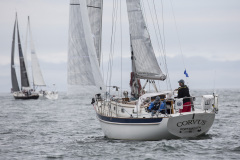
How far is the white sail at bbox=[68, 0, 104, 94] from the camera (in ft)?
70.5

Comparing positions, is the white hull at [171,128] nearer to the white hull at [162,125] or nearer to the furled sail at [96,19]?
the white hull at [162,125]

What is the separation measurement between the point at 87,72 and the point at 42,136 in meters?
4.55

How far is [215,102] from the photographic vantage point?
59.4ft

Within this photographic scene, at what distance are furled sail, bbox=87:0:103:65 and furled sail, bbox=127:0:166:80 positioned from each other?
222 cm

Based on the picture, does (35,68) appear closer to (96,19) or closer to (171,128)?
(96,19)

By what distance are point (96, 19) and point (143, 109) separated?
738 centimetres

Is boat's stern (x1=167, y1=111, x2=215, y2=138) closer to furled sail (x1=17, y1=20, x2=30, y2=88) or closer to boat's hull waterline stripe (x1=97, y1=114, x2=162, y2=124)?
boat's hull waterline stripe (x1=97, y1=114, x2=162, y2=124)

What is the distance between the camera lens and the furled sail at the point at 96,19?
24641 millimetres

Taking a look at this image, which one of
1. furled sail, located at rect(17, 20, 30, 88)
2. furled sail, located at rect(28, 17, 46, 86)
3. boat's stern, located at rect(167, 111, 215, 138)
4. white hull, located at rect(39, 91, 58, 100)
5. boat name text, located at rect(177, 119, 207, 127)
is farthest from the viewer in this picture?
white hull, located at rect(39, 91, 58, 100)

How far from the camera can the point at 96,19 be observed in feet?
81.1

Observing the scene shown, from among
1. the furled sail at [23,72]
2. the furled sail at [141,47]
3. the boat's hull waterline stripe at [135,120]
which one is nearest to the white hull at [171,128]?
the boat's hull waterline stripe at [135,120]

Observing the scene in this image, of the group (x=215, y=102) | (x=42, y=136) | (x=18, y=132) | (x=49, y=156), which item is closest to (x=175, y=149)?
(x=215, y=102)

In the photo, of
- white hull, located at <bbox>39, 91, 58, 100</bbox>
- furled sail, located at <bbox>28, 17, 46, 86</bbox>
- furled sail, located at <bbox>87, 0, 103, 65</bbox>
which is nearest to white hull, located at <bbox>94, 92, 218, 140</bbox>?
furled sail, located at <bbox>87, 0, 103, 65</bbox>

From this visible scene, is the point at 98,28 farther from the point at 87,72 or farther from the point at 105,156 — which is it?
the point at 105,156
